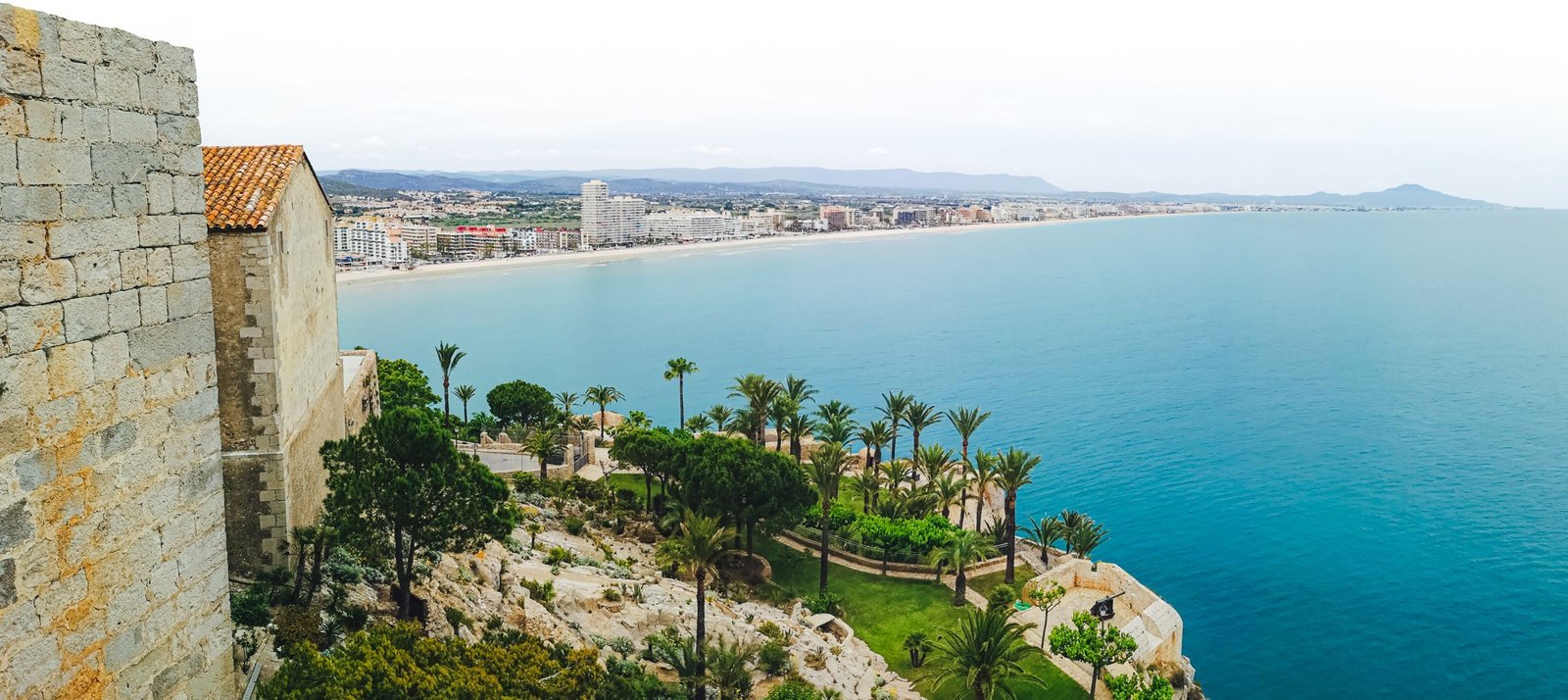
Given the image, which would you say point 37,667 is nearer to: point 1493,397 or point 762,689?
point 762,689

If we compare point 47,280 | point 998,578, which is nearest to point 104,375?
point 47,280

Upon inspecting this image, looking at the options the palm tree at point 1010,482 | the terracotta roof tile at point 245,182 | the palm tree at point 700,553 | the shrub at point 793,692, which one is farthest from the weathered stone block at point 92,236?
the palm tree at point 1010,482

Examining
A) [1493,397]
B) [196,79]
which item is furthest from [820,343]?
[196,79]

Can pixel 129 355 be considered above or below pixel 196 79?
below

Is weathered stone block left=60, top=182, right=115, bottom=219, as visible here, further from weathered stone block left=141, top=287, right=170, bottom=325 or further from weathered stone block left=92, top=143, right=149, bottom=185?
weathered stone block left=141, top=287, right=170, bottom=325

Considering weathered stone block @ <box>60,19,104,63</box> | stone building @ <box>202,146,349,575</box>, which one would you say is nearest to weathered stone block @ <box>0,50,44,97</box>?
weathered stone block @ <box>60,19,104,63</box>

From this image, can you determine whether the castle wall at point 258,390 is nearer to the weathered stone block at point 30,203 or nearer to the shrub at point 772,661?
the weathered stone block at point 30,203
